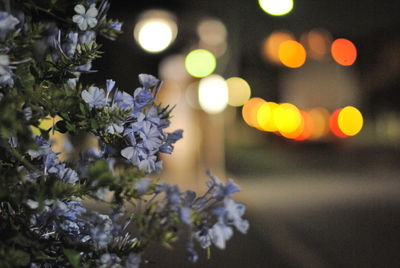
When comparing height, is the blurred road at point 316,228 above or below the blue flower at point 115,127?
below

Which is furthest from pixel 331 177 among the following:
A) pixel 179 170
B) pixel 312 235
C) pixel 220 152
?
pixel 312 235

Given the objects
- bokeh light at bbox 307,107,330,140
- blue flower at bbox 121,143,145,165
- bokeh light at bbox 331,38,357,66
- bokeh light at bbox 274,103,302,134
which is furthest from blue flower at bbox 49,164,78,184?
bokeh light at bbox 331,38,357,66

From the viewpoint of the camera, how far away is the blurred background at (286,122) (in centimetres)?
931

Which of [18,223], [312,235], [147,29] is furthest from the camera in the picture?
[147,29]

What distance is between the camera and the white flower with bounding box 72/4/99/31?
1.69 m

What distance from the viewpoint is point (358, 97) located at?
26594 millimetres

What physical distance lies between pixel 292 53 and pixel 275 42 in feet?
7.28

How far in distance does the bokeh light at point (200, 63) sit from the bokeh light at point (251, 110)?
50.2ft

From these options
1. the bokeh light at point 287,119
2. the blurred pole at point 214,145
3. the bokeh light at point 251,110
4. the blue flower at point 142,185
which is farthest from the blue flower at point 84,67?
the bokeh light at point 251,110

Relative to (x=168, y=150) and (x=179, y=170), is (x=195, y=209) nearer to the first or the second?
(x=168, y=150)

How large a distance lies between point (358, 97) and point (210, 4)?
429 inches

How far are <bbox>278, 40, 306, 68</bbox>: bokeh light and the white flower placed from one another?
2668 centimetres

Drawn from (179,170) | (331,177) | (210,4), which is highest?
(210,4)

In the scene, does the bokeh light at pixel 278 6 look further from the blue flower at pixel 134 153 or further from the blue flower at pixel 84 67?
the blue flower at pixel 134 153
